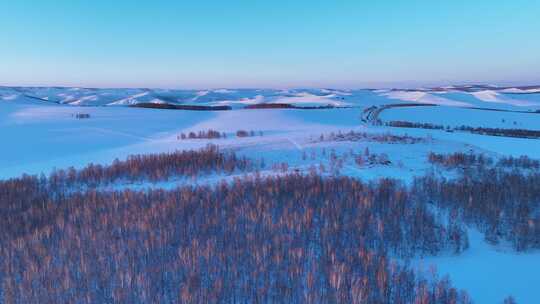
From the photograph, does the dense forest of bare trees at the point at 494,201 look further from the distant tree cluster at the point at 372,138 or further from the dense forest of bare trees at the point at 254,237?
the distant tree cluster at the point at 372,138

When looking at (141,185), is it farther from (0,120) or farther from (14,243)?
(0,120)

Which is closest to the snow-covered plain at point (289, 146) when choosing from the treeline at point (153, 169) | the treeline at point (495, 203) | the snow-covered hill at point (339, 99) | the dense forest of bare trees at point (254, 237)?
the treeline at point (495, 203)

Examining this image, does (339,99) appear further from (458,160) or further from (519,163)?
(458,160)

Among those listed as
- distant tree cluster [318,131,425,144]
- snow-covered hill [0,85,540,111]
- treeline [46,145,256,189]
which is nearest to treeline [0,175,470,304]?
treeline [46,145,256,189]

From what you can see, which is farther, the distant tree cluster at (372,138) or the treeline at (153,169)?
the distant tree cluster at (372,138)

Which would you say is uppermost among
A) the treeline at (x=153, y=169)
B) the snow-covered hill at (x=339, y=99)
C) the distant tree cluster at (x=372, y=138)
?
the snow-covered hill at (x=339, y=99)

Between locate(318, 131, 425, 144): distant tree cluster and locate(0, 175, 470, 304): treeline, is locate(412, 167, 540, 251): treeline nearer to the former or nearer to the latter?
locate(0, 175, 470, 304): treeline

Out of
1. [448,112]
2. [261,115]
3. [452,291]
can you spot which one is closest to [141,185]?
[452,291]

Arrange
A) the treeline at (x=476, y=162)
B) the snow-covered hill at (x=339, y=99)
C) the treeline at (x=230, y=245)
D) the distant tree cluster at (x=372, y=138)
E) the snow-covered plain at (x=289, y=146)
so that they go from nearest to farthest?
1. the treeline at (x=230, y=245)
2. the snow-covered plain at (x=289, y=146)
3. the treeline at (x=476, y=162)
4. the distant tree cluster at (x=372, y=138)
5. the snow-covered hill at (x=339, y=99)
